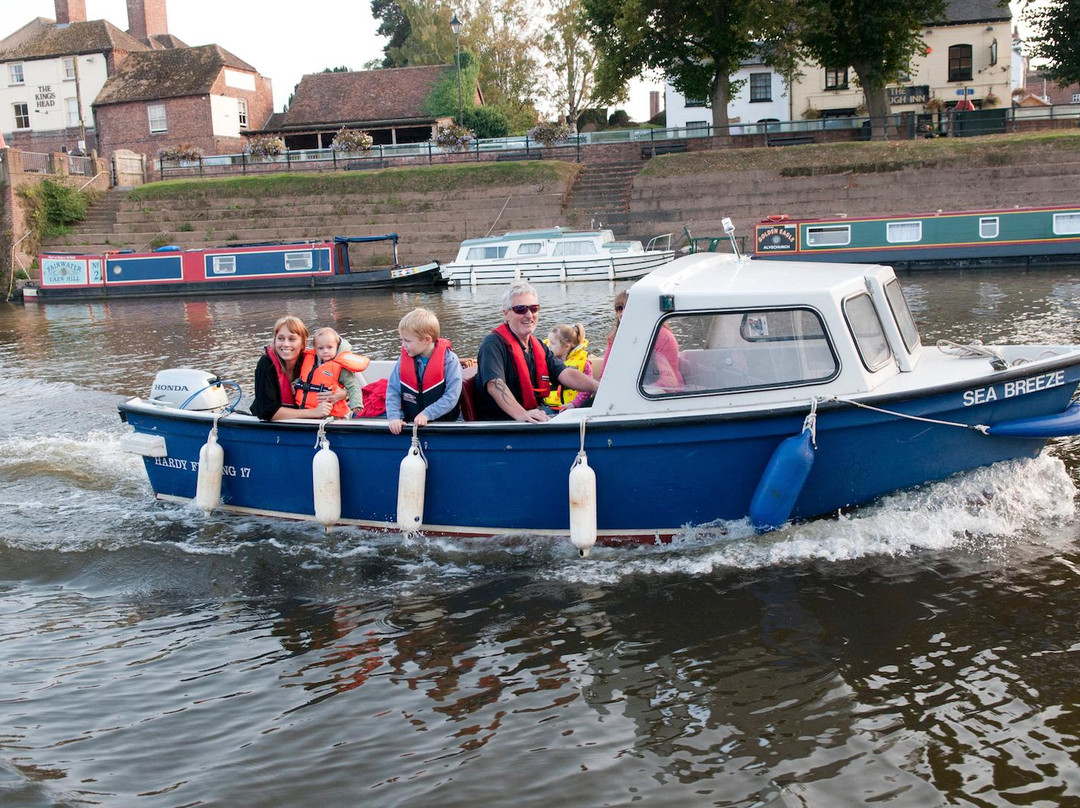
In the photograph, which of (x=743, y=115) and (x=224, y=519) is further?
(x=743, y=115)

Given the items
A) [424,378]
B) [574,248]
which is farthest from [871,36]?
[424,378]

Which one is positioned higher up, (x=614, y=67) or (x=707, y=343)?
(x=614, y=67)

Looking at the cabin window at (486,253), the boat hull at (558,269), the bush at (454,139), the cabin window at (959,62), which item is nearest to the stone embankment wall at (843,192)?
the boat hull at (558,269)

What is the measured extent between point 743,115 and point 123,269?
32.6 m

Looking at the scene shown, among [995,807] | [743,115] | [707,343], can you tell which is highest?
[743,115]

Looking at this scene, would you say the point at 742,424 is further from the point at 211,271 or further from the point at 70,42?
the point at 70,42

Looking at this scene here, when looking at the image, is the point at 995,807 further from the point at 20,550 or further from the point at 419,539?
the point at 20,550

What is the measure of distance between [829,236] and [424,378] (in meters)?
25.2

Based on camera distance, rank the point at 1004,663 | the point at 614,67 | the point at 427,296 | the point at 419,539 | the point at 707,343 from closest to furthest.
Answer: the point at 1004,663 → the point at 707,343 → the point at 419,539 → the point at 427,296 → the point at 614,67

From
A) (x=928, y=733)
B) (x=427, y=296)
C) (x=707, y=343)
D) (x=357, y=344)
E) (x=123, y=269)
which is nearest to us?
(x=928, y=733)

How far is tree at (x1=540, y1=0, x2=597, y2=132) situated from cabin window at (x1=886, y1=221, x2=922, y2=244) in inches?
1243

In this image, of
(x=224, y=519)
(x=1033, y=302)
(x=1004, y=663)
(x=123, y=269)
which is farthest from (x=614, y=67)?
(x=1004, y=663)

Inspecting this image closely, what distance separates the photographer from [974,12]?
49.8 metres

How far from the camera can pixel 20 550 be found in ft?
28.7
